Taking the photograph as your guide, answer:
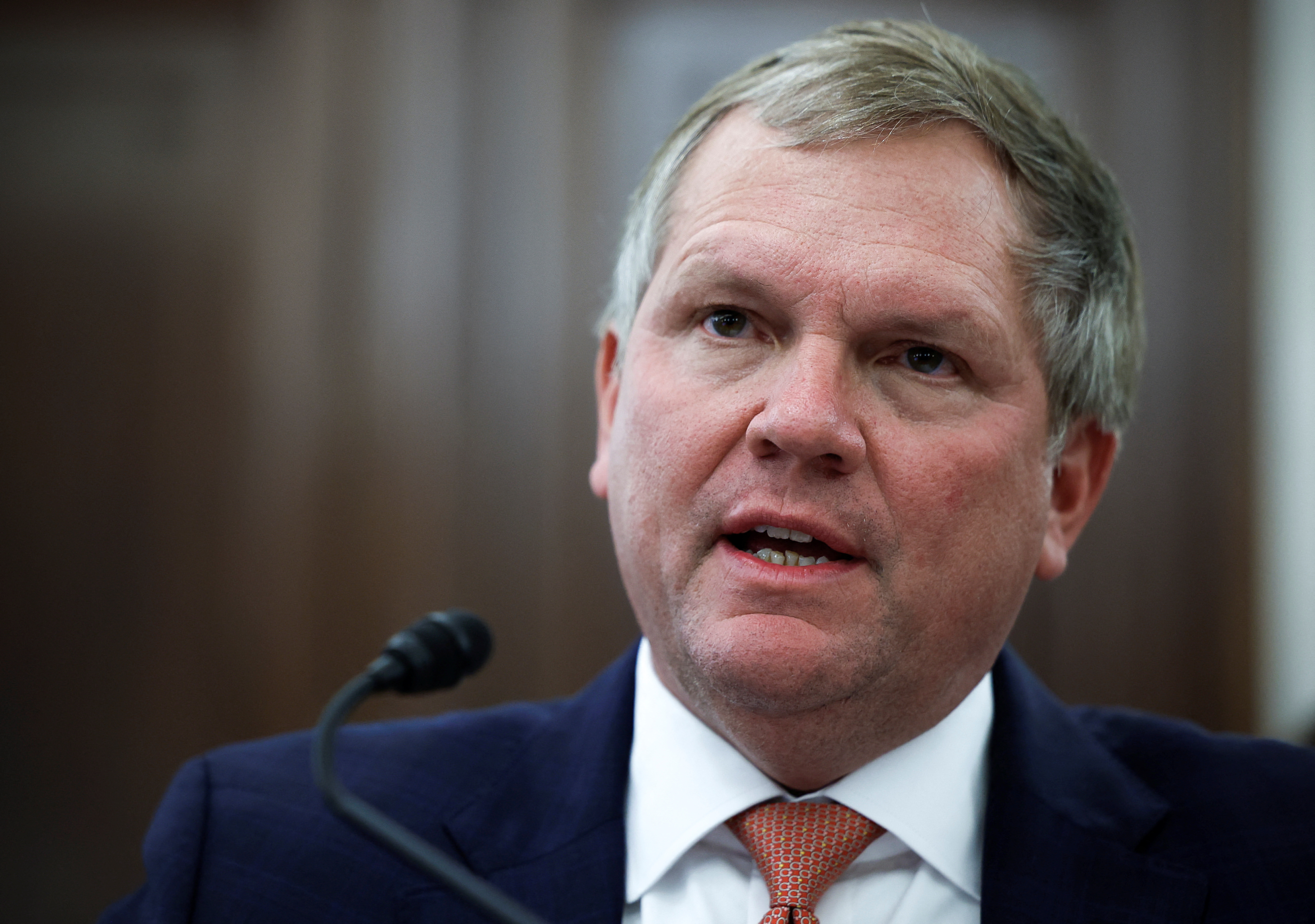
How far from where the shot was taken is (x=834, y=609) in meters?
1.19

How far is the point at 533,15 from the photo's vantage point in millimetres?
2604

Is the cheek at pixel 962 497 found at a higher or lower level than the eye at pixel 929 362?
lower

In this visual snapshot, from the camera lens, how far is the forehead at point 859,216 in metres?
1.26

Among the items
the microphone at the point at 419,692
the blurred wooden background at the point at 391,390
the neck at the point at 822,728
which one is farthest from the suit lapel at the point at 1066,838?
the blurred wooden background at the point at 391,390

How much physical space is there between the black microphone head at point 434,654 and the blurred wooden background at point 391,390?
60.2 inches

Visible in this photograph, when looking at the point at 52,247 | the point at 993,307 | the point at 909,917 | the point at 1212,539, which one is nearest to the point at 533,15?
the point at 52,247

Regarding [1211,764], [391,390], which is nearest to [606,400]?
[1211,764]

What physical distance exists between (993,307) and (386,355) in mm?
1617

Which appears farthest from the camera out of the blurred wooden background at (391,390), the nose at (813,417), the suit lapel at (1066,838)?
the blurred wooden background at (391,390)

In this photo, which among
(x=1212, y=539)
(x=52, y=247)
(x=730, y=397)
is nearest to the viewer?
(x=730, y=397)

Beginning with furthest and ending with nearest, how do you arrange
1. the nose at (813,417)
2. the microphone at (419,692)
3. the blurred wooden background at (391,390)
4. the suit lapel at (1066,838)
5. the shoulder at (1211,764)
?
the blurred wooden background at (391,390), the shoulder at (1211,764), the suit lapel at (1066,838), the nose at (813,417), the microphone at (419,692)

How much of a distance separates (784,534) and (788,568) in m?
0.04

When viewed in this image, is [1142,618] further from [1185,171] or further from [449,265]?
[449,265]

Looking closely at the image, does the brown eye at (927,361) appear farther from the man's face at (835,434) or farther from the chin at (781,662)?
the chin at (781,662)
